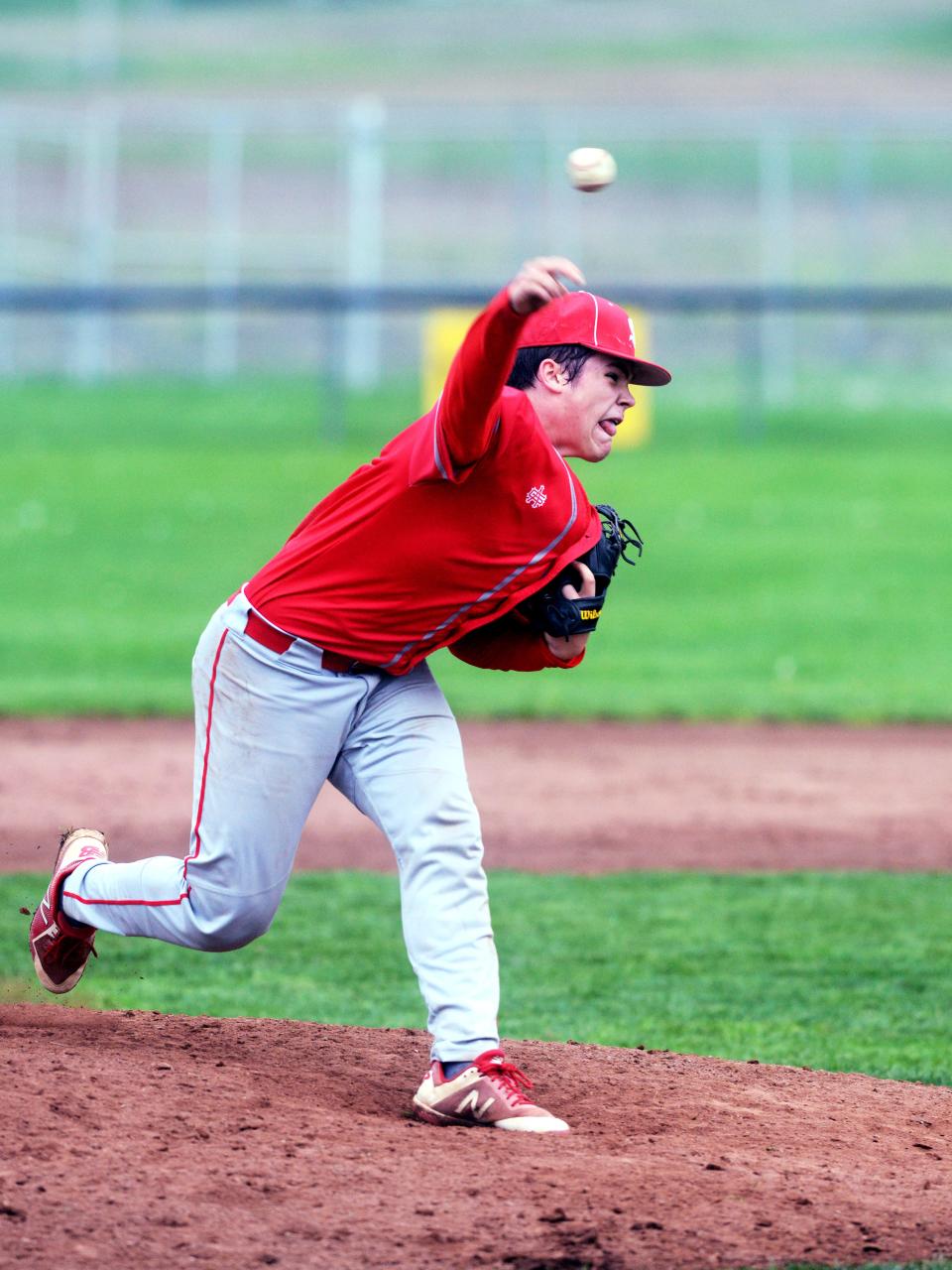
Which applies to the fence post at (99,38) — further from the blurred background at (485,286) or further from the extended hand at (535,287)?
the extended hand at (535,287)

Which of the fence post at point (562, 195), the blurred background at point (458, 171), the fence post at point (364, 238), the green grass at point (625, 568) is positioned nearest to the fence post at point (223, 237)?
the blurred background at point (458, 171)

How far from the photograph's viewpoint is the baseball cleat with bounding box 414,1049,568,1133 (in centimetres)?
400

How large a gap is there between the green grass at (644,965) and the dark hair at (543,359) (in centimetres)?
190

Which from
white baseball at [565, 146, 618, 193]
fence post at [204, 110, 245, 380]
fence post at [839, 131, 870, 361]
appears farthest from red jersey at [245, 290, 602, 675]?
fence post at [839, 131, 870, 361]

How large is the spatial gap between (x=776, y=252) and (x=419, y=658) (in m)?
27.7

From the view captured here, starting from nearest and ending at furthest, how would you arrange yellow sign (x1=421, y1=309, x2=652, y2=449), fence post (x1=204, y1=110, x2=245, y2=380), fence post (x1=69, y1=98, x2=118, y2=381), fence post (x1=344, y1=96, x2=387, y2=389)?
yellow sign (x1=421, y1=309, x2=652, y2=449) → fence post (x1=344, y1=96, x2=387, y2=389) → fence post (x1=69, y1=98, x2=118, y2=381) → fence post (x1=204, y1=110, x2=245, y2=380)

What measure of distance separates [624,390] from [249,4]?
54.4 m

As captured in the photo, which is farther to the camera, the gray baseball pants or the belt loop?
the belt loop

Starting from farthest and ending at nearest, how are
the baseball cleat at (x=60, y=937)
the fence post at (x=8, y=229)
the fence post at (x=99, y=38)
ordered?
the fence post at (x=99, y=38) → the fence post at (x=8, y=229) → the baseball cleat at (x=60, y=937)

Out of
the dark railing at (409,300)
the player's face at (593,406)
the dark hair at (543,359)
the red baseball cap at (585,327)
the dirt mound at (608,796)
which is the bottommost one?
the dirt mound at (608,796)

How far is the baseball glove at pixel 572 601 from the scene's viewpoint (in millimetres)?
4145

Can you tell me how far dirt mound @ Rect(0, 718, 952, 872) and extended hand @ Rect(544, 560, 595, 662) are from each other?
123 inches

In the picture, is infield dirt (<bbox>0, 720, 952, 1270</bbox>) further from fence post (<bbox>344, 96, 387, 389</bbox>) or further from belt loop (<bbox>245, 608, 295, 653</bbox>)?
fence post (<bbox>344, 96, 387, 389</bbox>)

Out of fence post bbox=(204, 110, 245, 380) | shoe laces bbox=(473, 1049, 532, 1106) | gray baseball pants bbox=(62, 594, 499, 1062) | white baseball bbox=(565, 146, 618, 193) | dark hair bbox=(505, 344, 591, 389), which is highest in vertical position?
fence post bbox=(204, 110, 245, 380)
